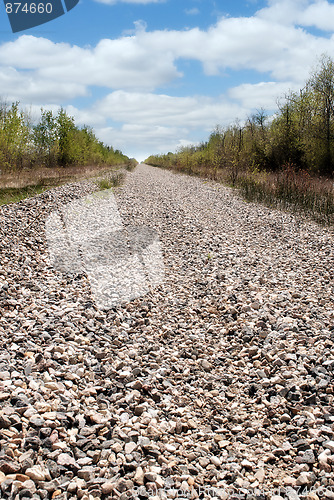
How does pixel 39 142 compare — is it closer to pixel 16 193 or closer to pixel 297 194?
pixel 16 193

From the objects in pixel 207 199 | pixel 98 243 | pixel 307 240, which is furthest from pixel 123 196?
pixel 307 240

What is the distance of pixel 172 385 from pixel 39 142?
39058 mm

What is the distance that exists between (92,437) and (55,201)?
15066 mm

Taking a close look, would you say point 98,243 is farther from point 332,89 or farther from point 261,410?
point 332,89

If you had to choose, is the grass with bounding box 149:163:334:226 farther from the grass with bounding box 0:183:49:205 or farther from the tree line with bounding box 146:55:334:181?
the grass with bounding box 0:183:49:205

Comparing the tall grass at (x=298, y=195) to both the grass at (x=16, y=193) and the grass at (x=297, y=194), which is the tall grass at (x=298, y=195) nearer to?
the grass at (x=297, y=194)

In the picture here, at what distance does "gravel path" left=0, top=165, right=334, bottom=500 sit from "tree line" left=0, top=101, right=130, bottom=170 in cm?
2370

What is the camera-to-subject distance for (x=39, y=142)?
3866 centimetres

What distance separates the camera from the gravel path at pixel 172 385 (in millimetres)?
3213

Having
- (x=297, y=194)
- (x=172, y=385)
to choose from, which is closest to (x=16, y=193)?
(x=297, y=194)

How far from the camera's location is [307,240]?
12.0 meters

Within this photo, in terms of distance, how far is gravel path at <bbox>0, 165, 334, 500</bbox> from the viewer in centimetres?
321

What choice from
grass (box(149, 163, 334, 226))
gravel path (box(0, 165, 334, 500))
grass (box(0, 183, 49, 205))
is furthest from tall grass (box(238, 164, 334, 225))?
grass (box(0, 183, 49, 205))

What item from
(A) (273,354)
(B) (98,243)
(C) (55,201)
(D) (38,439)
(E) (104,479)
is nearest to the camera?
(E) (104,479)
